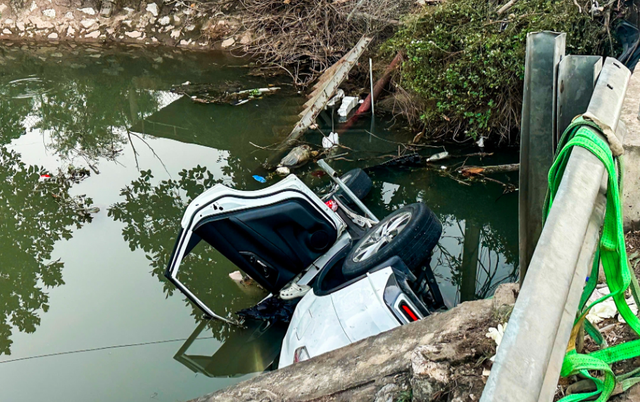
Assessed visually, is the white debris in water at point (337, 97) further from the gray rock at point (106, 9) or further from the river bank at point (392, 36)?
the gray rock at point (106, 9)

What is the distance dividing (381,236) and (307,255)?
2.20 feet

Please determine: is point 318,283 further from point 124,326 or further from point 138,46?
point 138,46

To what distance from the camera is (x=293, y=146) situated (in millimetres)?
8453

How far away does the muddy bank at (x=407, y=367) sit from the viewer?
205 centimetres

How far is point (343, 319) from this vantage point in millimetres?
3730

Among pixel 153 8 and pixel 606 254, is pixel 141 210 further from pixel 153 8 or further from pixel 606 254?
pixel 153 8

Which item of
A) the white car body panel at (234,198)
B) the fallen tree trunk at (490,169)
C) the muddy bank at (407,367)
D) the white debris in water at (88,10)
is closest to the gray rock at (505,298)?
the muddy bank at (407,367)

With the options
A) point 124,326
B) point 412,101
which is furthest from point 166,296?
point 412,101

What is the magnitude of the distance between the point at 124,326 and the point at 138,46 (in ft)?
33.6

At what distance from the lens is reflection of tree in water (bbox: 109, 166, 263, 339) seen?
5.59m

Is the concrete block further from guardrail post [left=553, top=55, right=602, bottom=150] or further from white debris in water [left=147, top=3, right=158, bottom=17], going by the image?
white debris in water [left=147, top=3, right=158, bottom=17]

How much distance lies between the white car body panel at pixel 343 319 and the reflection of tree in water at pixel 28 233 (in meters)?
2.95

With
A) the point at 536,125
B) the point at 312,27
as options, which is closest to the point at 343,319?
the point at 536,125

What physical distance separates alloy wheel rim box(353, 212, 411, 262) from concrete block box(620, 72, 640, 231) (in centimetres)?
245
